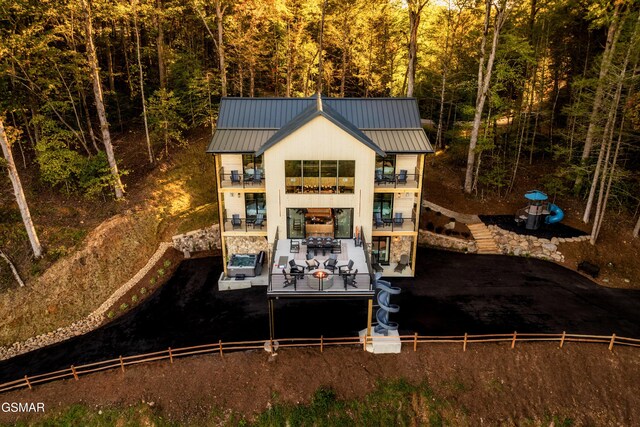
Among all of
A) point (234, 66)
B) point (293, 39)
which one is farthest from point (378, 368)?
point (234, 66)

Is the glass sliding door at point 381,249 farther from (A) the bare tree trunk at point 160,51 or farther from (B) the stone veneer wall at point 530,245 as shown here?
(A) the bare tree trunk at point 160,51

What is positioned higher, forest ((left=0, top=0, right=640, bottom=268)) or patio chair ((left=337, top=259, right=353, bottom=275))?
forest ((left=0, top=0, right=640, bottom=268))

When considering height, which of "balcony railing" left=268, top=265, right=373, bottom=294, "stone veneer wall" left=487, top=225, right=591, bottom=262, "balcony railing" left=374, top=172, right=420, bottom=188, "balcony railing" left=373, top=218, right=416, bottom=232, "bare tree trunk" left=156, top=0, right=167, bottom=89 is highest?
"bare tree trunk" left=156, top=0, right=167, bottom=89

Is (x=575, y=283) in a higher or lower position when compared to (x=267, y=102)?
lower

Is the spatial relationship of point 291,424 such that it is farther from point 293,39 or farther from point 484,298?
point 293,39

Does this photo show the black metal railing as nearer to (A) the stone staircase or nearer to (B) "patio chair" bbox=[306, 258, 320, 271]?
(B) "patio chair" bbox=[306, 258, 320, 271]

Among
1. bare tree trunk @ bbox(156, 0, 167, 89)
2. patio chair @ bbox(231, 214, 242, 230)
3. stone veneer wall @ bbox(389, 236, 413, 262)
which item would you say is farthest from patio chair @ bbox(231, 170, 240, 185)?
bare tree trunk @ bbox(156, 0, 167, 89)
